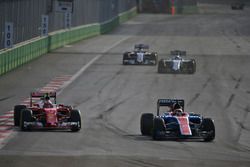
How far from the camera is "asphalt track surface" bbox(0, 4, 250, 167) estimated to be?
62.7 ft

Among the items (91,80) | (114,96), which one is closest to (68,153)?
(114,96)

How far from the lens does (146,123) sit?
2286 centimetres

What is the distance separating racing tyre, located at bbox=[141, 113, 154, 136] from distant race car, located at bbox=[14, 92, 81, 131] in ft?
5.73

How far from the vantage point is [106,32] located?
8144cm

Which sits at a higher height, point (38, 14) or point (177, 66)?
point (38, 14)

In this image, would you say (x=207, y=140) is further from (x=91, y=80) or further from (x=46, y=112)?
(x=91, y=80)

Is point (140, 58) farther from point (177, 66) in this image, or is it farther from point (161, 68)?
point (177, 66)

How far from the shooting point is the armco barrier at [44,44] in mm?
41375

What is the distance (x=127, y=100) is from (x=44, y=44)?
2183cm

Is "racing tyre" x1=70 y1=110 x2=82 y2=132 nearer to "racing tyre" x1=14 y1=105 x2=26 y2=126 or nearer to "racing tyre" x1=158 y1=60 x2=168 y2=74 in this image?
"racing tyre" x1=14 y1=105 x2=26 y2=126

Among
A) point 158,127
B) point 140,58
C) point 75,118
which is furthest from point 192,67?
point 158,127

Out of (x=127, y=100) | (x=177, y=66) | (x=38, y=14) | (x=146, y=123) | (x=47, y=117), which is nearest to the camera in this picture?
(x=146, y=123)

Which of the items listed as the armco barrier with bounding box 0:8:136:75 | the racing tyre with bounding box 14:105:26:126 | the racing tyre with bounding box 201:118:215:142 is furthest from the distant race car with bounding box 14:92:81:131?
the armco barrier with bounding box 0:8:136:75

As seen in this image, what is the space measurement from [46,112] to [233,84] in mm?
16695
